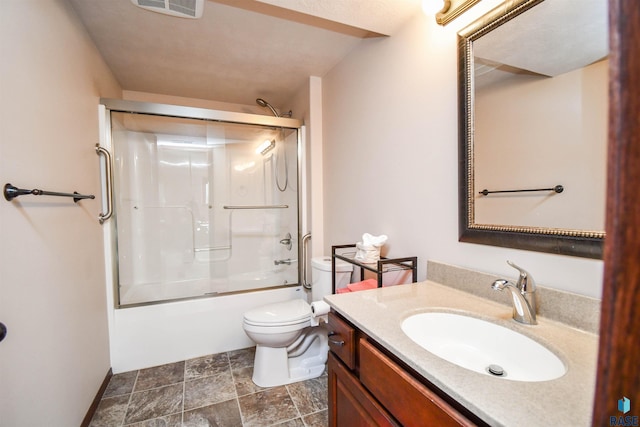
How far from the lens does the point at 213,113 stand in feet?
7.52

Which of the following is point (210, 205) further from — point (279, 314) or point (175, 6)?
point (175, 6)

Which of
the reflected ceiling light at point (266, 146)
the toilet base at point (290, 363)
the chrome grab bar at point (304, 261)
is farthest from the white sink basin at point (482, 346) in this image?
the reflected ceiling light at point (266, 146)

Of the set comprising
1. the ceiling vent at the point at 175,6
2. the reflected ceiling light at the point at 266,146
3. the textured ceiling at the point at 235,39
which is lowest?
the reflected ceiling light at the point at 266,146

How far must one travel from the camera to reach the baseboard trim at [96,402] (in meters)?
1.46

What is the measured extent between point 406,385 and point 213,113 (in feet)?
7.63

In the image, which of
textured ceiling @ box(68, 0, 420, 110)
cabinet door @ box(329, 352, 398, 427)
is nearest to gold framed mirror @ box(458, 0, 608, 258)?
textured ceiling @ box(68, 0, 420, 110)

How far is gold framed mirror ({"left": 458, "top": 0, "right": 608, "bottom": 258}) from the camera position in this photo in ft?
2.55

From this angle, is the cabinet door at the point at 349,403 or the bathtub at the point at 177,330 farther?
the bathtub at the point at 177,330

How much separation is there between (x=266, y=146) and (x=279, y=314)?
5.63ft

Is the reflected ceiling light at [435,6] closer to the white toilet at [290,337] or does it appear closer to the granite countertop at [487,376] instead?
A: the granite countertop at [487,376]

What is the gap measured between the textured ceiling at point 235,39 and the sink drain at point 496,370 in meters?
1.54

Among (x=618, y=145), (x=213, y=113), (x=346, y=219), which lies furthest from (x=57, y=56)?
(x=618, y=145)

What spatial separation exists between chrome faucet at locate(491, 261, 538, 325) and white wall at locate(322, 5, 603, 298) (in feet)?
0.31

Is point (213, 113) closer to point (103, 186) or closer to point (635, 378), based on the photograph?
point (103, 186)
